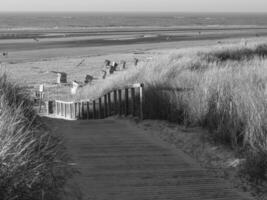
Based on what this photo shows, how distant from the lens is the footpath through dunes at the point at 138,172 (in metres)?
5.75

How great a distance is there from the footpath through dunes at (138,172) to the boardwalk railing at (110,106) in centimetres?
283

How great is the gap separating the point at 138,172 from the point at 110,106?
727cm

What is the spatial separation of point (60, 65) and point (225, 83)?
28390mm

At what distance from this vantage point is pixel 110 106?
1372cm

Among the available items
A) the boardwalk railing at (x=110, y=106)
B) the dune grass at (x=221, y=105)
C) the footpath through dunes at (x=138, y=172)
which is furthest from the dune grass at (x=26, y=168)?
the boardwalk railing at (x=110, y=106)

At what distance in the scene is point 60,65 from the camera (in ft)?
125

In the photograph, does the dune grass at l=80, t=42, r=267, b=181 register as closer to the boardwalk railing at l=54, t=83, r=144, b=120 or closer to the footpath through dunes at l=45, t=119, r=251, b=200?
the boardwalk railing at l=54, t=83, r=144, b=120

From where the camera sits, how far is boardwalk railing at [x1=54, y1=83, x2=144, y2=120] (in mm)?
11898

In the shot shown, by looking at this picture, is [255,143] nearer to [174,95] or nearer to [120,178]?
[120,178]

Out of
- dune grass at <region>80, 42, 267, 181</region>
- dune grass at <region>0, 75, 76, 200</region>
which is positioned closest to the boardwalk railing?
dune grass at <region>80, 42, 267, 181</region>

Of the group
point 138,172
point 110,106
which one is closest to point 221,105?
point 138,172

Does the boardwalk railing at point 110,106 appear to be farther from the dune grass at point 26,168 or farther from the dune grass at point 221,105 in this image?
the dune grass at point 26,168

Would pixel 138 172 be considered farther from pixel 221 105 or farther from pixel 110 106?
→ pixel 110 106

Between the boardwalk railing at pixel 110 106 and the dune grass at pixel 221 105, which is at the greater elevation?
the dune grass at pixel 221 105
